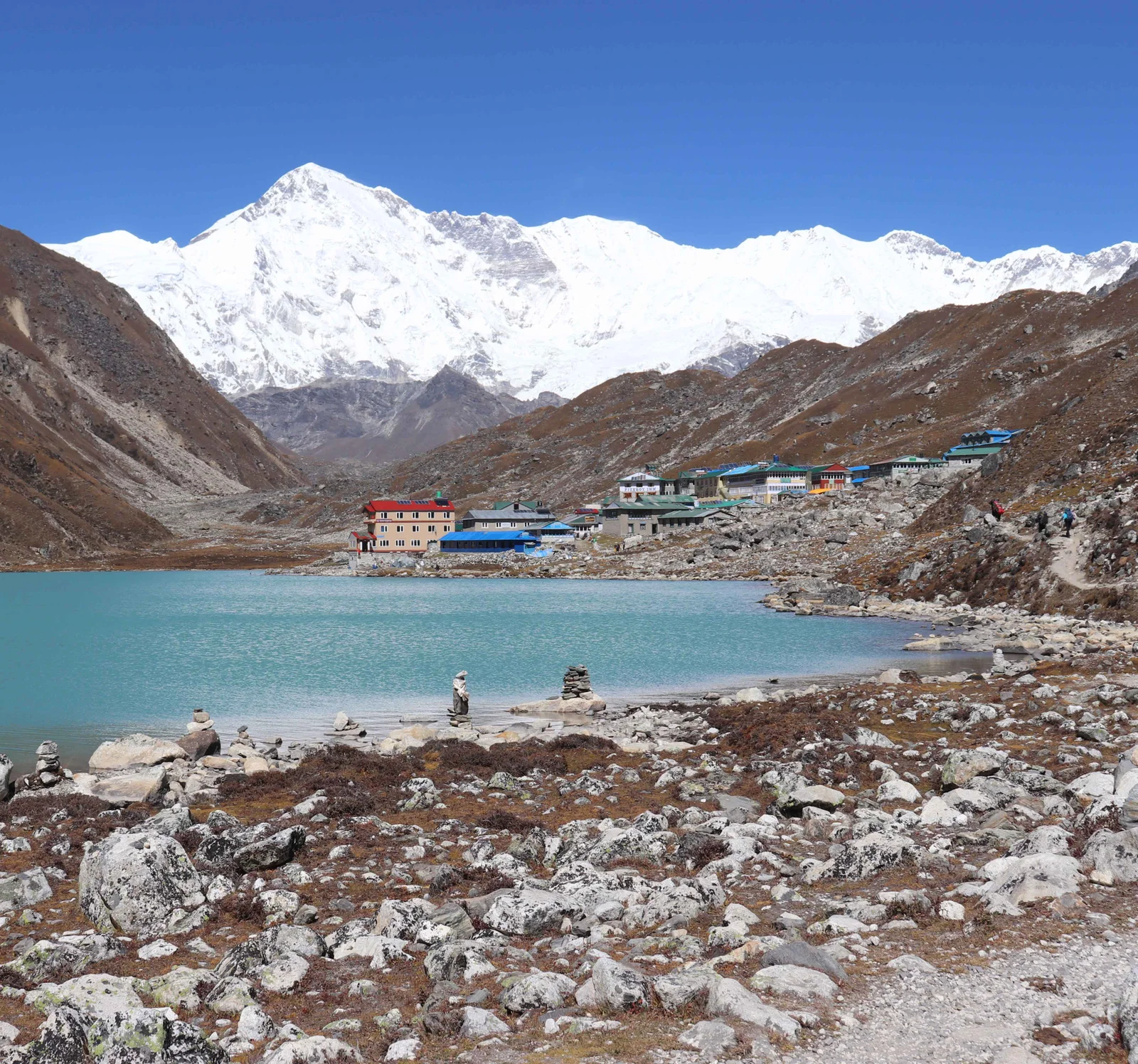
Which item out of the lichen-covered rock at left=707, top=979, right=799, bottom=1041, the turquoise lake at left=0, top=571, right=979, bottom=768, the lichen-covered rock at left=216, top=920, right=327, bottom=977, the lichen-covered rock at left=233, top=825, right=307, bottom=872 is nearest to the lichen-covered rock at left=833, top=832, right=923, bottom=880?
the lichen-covered rock at left=707, top=979, right=799, bottom=1041

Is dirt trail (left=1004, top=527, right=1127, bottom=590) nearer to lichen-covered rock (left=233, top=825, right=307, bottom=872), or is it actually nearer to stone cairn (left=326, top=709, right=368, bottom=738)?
stone cairn (left=326, top=709, right=368, bottom=738)

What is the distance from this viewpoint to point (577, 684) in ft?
164

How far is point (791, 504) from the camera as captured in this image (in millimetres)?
194375

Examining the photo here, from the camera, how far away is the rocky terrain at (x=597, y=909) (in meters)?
11.3

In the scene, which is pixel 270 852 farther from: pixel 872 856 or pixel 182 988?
pixel 872 856

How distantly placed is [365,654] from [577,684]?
1196 inches

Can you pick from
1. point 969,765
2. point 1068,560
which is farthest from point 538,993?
point 1068,560

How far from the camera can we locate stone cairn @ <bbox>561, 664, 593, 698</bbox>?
163ft

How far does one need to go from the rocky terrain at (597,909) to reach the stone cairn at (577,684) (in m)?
18.4

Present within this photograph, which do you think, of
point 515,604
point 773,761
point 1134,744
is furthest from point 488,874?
point 515,604

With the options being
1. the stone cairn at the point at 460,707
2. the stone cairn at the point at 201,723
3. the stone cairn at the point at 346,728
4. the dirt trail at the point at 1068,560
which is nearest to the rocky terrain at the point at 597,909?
the stone cairn at the point at 201,723

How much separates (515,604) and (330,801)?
97.7 m

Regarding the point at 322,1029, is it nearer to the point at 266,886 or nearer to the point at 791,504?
the point at 266,886

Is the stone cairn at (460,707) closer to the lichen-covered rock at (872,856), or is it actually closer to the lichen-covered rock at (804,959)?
the lichen-covered rock at (872,856)
